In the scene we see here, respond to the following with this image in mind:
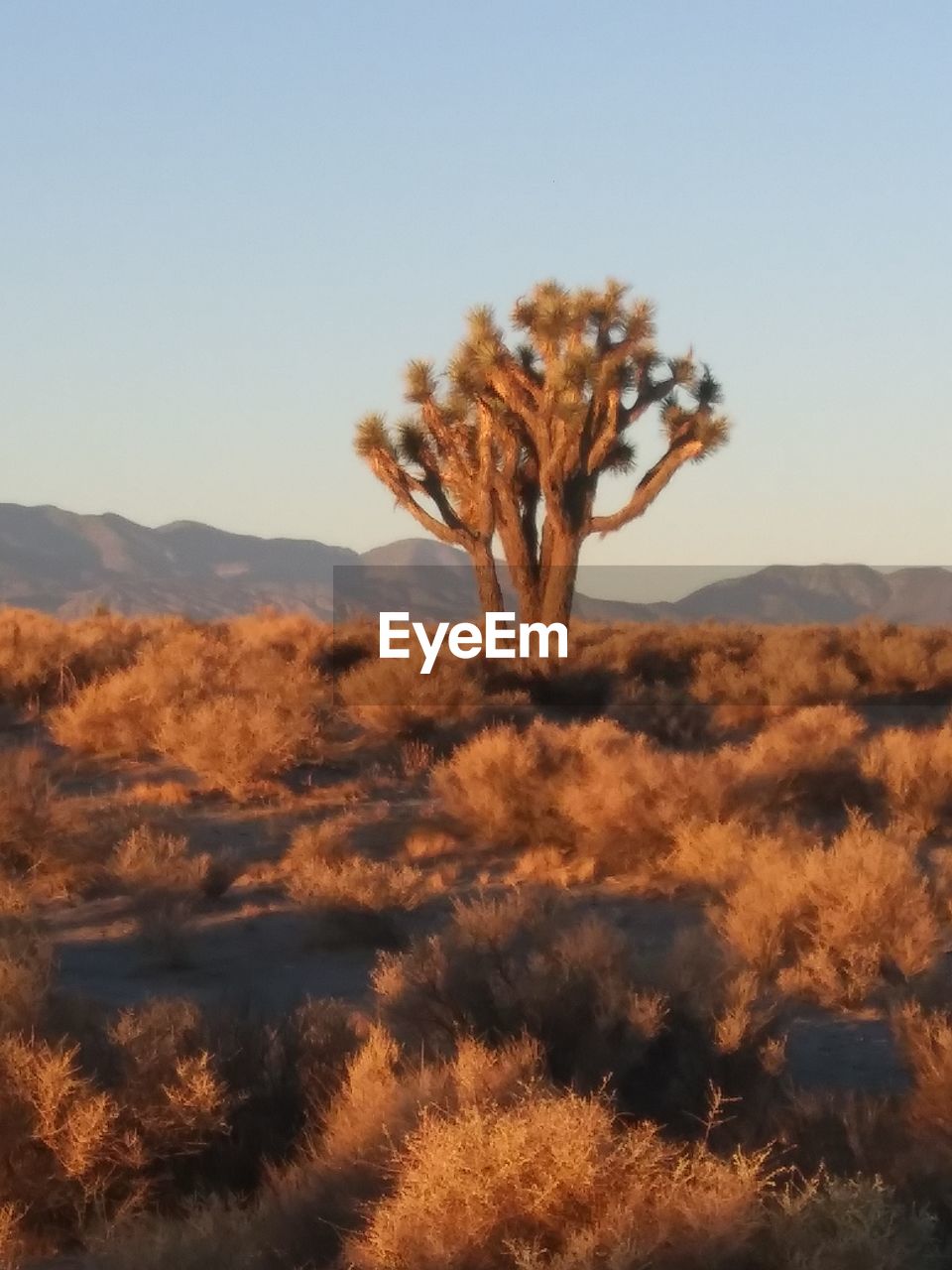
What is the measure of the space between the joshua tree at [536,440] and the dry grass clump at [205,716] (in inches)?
221

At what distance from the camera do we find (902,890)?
339 inches

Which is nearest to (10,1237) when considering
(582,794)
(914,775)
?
(582,794)

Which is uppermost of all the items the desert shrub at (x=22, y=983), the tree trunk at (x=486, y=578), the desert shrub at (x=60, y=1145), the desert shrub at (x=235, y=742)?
the tree trunk at (x=486, y=578)

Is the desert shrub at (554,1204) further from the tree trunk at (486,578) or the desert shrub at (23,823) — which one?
the tree trunk at (486,578)

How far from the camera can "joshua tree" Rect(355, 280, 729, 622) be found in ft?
73.7

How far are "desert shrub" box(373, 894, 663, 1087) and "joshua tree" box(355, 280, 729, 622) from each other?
16.1 m

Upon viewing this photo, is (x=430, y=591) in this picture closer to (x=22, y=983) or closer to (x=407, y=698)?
(x=407, y=698)

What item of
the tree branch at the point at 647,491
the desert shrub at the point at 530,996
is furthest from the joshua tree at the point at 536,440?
the desert shrub at the point at 530,996

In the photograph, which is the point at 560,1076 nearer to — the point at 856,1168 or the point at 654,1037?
the point at 654,1037

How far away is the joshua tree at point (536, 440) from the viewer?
22469 mm

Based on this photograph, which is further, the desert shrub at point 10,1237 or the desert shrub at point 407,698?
the desert shrub at point 407,698

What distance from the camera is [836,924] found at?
823cm

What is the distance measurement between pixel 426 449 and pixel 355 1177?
767 inches

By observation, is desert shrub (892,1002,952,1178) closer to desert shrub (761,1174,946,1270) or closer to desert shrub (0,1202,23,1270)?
desert shrub (761,1174,946,1270)
